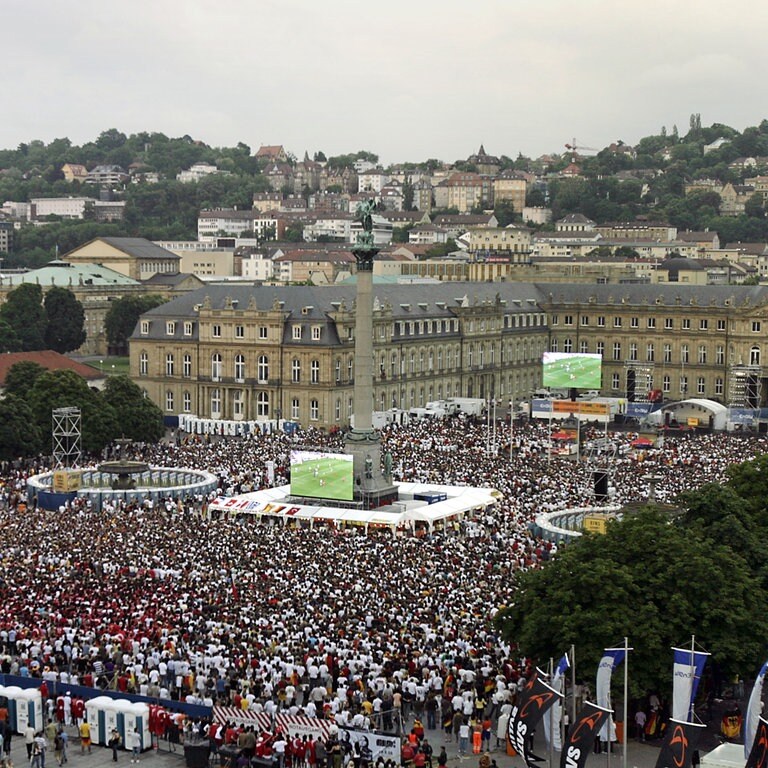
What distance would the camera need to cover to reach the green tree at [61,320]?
152125mm

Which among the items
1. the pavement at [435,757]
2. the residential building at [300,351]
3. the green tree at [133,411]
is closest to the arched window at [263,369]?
the residential building at [300,351]

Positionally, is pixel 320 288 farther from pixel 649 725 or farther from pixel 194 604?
pixel 649 725

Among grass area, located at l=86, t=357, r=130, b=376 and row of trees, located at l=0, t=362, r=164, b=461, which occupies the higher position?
row of trees, located at l=0, t=362, r=164, b=461

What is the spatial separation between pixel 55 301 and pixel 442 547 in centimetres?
9968

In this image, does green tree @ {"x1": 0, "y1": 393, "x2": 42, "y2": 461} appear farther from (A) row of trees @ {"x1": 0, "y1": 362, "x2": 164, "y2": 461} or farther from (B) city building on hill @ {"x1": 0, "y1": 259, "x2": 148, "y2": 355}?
(B) city building on hill @ {"x1": 0, "y1": 259, "x2": 148, "y2": 355}

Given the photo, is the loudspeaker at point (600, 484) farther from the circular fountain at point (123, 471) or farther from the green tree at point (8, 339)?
the green tree at point (8, 339)

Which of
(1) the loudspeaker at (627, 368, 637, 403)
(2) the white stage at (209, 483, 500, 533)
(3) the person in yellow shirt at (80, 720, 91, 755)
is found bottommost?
(1) the loudspeaker at (627, 368, 637, 403)

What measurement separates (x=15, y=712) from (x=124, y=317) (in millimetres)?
119884

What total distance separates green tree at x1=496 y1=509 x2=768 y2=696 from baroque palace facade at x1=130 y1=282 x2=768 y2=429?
217ft

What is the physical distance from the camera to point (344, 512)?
68812mm

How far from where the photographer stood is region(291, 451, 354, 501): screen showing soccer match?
72.0 m

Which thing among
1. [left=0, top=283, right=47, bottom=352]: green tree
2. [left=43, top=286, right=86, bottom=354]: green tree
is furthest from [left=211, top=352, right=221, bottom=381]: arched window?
Answer: [left=43, top=286, right=86, bottom=354]: green tree

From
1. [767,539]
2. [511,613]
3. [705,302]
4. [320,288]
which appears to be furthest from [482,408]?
[511,613]

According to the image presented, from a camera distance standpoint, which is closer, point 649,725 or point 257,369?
point 649,725
